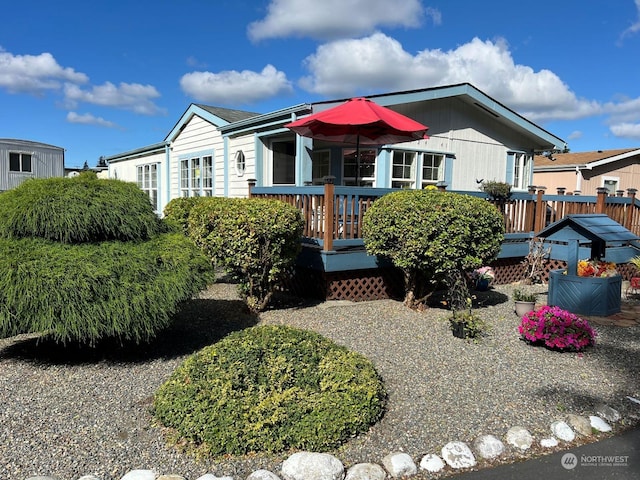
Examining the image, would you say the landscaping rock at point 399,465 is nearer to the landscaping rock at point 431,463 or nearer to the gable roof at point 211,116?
the landscaping rock at point 431,463

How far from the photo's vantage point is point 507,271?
26.7 feet

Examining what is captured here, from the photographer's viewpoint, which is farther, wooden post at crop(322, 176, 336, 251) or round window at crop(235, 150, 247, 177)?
round window at crop(235, 150, 247, 177)

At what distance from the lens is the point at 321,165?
32.2ft

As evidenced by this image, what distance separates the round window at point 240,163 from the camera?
1039cm

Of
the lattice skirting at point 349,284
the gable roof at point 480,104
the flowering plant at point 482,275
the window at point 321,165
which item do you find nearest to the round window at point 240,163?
the window at point 321,165

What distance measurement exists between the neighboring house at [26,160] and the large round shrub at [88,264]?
75.7ft

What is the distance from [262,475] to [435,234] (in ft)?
12.0

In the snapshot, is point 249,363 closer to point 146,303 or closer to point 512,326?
point 146,303

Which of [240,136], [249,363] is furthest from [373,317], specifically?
[240,136]

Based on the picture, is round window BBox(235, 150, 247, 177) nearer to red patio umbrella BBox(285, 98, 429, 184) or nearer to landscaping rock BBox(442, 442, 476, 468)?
red patio umbrella BBox(285, 98, 429, 184)

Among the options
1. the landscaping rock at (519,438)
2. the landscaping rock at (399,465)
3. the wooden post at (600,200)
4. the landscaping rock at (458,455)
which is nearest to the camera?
the landscaping rock at (399,465)

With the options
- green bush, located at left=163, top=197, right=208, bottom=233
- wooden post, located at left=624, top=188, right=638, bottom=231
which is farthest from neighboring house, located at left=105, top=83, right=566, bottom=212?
wooden post, located at left=624, top=188, right=638, bottom=231

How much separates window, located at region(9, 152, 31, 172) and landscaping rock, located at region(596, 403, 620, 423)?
28.2 metres

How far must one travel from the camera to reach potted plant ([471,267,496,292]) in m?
7.23
